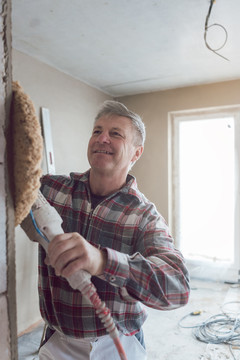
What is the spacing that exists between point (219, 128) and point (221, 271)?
5.43 ft

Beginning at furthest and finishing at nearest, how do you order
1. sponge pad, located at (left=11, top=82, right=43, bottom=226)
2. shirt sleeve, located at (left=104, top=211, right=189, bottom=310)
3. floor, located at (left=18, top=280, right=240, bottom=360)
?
floor, located at (left=18, top=280, right=240, bottom=360), shirt sleeve, located at (left=104, top=211, right=189, bottom=310), sponge pad, located at (left=11, top=82, right=43, bottom=226)

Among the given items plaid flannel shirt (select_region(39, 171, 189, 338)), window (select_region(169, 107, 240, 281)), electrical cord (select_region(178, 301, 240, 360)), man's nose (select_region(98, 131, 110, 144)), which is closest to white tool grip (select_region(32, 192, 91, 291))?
plaid flannel shirt (select_region(39, 171, 189, 338))

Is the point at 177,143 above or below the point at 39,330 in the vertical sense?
above

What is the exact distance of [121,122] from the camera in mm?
1276

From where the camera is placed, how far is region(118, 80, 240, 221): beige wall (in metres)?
3.56

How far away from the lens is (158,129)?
12.2ft

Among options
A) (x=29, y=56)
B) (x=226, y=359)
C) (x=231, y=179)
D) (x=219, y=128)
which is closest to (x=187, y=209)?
(x=231, y=179)

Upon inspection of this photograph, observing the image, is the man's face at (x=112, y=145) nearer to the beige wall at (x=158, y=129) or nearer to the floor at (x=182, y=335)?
the floor at (x=182, y=335)

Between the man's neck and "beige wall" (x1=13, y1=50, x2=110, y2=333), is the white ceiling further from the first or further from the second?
the man's neck

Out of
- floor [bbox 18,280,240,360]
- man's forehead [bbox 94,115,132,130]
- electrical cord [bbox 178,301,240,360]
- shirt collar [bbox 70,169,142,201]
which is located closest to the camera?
shirt collar [bbox 70,169,142,201]

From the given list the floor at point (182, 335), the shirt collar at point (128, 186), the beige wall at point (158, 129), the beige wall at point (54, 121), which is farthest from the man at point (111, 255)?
the beige wall at point (158, 129)

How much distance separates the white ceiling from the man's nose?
3.36ft

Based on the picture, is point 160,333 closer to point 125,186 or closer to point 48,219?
point 125,186

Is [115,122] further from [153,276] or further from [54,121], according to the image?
[54,121]
